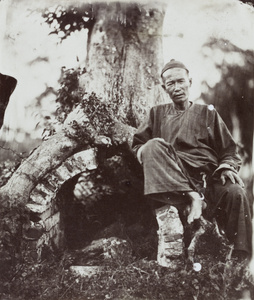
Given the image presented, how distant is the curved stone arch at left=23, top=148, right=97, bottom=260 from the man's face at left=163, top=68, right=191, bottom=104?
86cm

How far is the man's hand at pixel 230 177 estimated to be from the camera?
4.03m

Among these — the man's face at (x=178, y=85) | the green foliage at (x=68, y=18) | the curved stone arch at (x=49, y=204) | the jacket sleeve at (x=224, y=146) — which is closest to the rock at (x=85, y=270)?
the curved stone arch at (x=49, y=204)

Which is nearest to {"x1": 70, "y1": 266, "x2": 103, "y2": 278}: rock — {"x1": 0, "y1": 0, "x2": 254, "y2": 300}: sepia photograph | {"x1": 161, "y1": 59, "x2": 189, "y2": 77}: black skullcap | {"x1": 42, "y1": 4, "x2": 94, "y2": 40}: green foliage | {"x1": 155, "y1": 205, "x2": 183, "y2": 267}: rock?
{"x1": 0, "y1": 0, "x2": 254, "y2": 300}: sepia photograph

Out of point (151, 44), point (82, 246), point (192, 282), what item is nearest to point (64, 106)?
point (151, 44)

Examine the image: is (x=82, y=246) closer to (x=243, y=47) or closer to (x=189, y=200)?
(x=189, y=200)

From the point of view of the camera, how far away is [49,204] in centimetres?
407

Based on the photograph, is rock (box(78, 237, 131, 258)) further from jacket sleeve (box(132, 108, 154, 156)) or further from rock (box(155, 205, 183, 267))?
jacket sleeve (box(132, 108, 154, 156))

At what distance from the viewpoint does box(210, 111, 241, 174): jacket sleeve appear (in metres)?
4.11

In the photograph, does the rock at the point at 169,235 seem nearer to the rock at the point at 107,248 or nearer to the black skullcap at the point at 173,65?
the rock at the point at 107,248

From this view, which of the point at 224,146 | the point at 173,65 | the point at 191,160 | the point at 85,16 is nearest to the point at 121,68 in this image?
the point at 173,65

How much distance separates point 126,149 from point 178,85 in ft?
2.39

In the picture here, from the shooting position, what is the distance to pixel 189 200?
396 centimetres

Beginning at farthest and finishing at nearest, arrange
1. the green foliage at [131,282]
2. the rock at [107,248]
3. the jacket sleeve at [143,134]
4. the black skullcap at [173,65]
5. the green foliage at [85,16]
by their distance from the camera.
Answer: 1. the green foliage at [85,16]
2. the black skullcap at [173,65]
3. the jacket sleeve at [143,134]
4. the rock at [107,248]
5. the green foliage at [131,282]

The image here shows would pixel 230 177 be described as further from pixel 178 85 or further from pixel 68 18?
pixel 68 18
